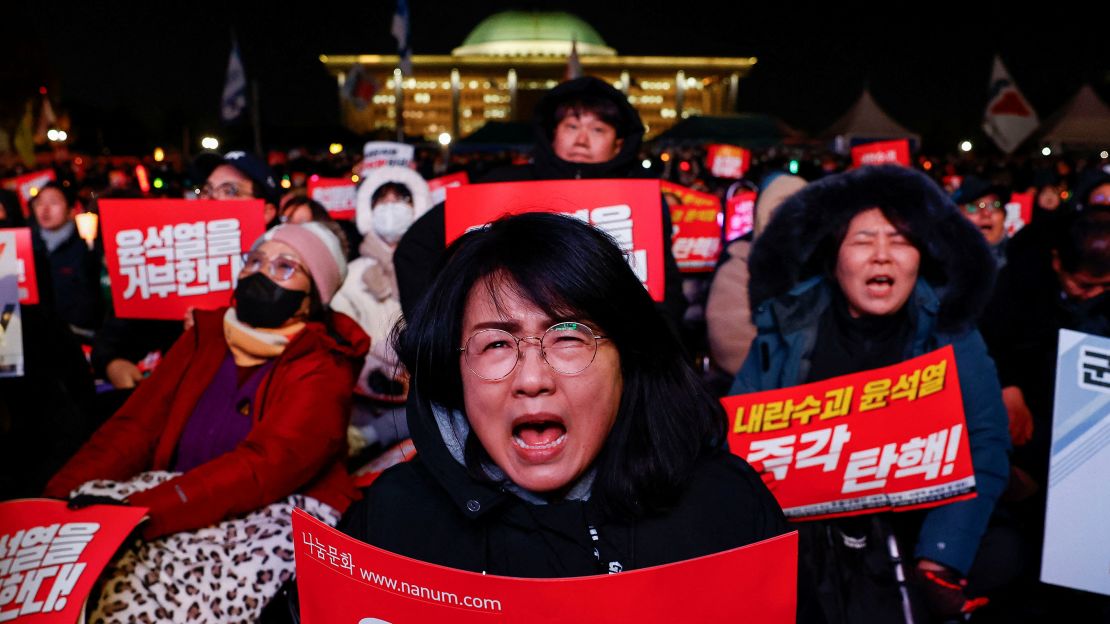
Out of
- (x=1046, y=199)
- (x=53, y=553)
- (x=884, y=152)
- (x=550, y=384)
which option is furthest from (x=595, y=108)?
(x=1046, y=199)

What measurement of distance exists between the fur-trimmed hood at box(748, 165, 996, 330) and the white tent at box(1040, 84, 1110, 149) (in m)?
20.8

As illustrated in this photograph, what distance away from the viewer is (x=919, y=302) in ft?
8.38

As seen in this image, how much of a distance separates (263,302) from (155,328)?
6.26 feet

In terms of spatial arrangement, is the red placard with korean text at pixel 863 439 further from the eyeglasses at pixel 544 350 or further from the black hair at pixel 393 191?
the black hair at pixel 393 191

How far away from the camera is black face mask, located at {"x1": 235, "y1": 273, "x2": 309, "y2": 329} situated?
2.77m

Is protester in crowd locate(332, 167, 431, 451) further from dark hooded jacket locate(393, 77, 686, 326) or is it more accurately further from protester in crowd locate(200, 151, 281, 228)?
protester in crowd locate(200, 151, 281, 228)

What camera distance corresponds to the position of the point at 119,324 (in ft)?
13.8

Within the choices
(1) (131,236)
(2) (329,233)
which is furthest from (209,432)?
(1) (131,236)

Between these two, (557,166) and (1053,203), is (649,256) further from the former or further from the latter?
(1053,203)

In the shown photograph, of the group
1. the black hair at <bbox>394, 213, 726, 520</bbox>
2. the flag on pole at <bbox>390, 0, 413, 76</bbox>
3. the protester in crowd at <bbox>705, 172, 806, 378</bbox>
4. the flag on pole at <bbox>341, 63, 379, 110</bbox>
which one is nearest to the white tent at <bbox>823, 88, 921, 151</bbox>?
the flag on pole at <bbox>390, 0, 413, 76</bbox>

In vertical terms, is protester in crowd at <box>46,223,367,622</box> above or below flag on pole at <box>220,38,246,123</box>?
below

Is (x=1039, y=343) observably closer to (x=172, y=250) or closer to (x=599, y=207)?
(x=599, y=207)

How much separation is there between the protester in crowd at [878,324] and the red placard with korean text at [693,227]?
3.61 m

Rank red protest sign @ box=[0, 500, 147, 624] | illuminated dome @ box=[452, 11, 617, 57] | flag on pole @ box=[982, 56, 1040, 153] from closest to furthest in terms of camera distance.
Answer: red protest sign @ box=[0, 500, 147, 624], flag on pole @ box=[982, 56, 1040, 153], illuminated dome @ box=[452, 11, 617, 57]
